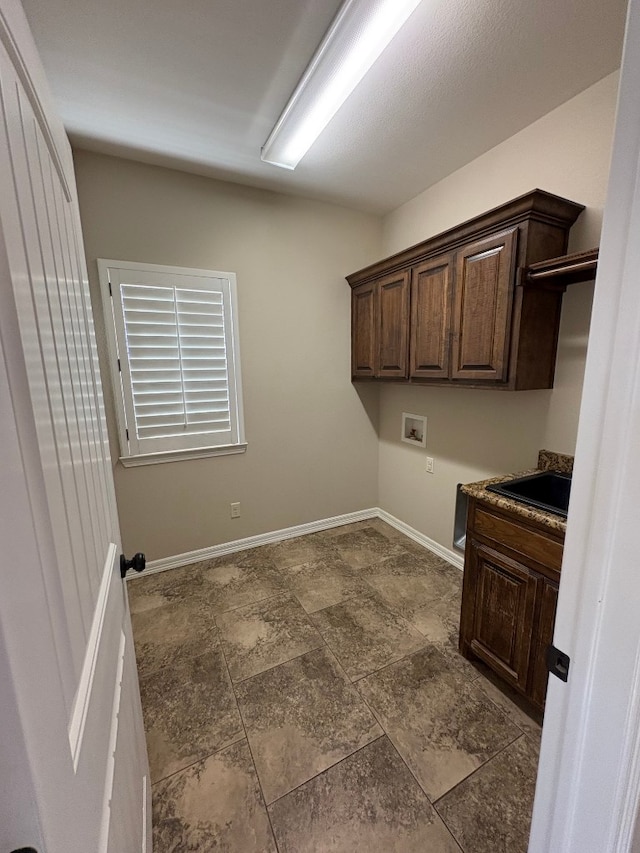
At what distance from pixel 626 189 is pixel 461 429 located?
6.97ft

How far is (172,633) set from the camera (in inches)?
80.4

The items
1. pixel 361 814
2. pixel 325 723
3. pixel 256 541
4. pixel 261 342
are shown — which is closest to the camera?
pixel 361 814

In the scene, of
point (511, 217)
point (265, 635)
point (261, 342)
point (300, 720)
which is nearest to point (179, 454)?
point (261, 342)

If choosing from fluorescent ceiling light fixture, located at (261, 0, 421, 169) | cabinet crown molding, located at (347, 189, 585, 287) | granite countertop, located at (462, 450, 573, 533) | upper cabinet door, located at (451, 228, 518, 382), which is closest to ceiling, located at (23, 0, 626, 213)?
fluorescent ceiling light fixture, located at (261, 0, 421, 169)

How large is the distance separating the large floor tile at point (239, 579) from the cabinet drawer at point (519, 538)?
1.49m

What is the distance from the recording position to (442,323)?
214 cm

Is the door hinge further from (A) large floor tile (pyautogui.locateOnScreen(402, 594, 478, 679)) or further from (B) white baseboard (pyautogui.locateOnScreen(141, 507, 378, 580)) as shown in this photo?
(B) white baseboard (pyautogui.locateOnScreen(141, 507, 378, 580))

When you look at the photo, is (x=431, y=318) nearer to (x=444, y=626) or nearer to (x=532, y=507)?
(x=532, y=507)

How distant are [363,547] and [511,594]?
5.03 ft

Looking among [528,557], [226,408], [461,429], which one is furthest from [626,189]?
[226,408]

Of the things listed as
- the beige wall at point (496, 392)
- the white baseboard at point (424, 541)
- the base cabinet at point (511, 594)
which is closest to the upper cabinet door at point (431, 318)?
the beige wall at point (496, 392)

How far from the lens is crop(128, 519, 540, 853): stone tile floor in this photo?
3.86ft

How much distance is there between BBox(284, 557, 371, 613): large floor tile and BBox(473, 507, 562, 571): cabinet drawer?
1.11 meters

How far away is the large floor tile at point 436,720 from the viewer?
4.41ft
